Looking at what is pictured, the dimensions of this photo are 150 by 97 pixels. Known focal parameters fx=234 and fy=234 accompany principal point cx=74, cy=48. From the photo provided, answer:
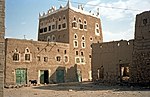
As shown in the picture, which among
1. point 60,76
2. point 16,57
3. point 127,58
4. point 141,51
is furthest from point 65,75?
point 141,51

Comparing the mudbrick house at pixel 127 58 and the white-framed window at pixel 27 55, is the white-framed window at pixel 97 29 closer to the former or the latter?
the mudbrick house at pixel 127 58

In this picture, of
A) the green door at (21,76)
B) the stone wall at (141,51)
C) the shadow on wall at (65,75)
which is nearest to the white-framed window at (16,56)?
the green door at (21,76)

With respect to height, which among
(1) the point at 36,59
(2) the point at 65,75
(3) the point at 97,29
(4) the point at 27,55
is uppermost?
(3) the point at 97,29

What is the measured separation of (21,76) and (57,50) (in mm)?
8326

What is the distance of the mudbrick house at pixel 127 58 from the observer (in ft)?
89.8

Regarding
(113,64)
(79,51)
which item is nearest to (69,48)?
(79,51)

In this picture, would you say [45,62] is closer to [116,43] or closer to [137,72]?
[116,43]

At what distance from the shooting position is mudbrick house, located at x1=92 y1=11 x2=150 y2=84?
27359 millimetres

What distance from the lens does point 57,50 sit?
40656 mm

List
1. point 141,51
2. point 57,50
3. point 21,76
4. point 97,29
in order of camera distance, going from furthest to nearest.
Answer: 1. point 97,29
2. point 57,50
3. point 21,76
4. point 141,51

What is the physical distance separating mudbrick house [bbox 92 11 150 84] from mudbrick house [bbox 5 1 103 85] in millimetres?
7991

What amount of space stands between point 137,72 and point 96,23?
24.3 m

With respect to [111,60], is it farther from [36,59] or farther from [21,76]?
[21,76]

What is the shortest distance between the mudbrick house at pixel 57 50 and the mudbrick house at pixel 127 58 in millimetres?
7991
